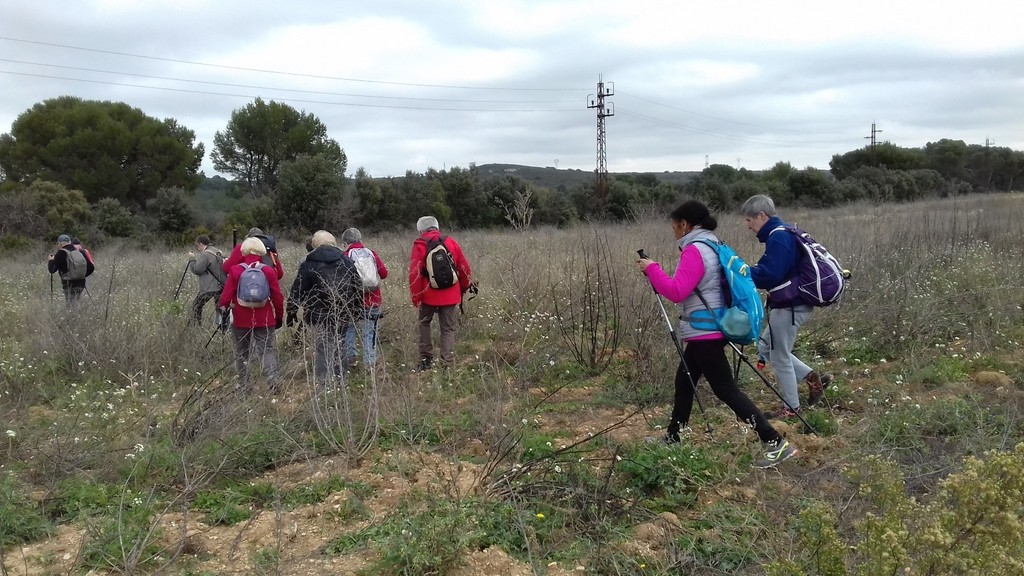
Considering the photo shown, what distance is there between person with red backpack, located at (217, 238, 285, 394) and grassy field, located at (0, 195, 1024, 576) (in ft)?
1.69

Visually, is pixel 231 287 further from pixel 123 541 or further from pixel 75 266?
pixel 75 266

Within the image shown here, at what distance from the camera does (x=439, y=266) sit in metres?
6.91

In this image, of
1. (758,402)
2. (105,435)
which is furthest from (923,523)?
(105,435)

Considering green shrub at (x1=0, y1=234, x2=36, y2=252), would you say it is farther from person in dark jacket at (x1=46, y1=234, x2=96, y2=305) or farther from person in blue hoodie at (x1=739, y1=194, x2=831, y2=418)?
person in blue hoodie at (x1=739, y1=194, x2=831, y2=418)

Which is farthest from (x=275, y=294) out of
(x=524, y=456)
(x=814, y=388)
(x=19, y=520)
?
(x=814, y=388)

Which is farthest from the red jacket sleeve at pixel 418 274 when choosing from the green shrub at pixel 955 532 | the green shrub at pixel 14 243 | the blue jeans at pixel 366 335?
the green shrub at pixel 14 243

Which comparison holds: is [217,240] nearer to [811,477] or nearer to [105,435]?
[105,435]

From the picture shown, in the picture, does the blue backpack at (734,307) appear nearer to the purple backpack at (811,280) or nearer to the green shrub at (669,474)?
the purple backpack at (811,280)

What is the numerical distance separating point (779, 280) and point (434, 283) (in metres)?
3.31

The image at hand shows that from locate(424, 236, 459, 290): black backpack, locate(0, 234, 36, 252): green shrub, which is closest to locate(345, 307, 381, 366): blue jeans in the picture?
locate(424, 236, 459, 290): black backpack

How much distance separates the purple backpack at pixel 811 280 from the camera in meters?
4.82

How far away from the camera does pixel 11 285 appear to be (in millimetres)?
12703

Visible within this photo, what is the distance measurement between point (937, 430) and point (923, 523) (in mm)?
3167

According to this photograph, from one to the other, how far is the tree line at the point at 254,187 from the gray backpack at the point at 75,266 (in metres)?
11.7
